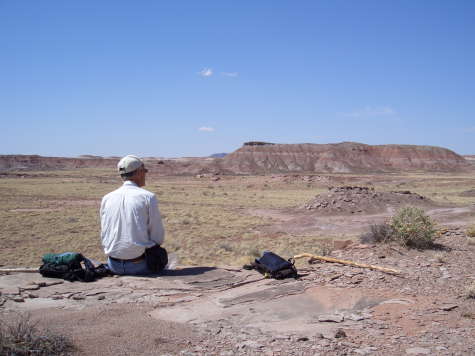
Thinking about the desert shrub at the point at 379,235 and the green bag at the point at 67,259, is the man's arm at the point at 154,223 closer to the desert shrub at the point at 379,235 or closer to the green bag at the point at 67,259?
the green bag at the point at 67,259

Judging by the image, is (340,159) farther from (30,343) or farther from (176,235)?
(30,343)

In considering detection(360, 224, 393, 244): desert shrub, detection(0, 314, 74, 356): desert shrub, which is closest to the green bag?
detection(0, 314, 74, 356): desert shrub

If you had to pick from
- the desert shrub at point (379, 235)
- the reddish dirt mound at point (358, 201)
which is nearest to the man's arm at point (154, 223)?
the desert shrub at point (379, 235)

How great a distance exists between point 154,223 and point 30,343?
203 centimetres

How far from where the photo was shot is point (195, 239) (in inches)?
660

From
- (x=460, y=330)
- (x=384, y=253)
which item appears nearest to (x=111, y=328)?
(x=460, y=330)

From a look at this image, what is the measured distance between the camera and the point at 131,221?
4.81m

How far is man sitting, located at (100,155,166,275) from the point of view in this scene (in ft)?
15.8

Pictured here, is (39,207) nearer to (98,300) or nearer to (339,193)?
(339,193)

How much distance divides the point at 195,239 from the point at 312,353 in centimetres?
1340

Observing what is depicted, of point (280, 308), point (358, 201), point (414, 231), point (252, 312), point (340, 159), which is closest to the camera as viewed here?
point (252, 312)

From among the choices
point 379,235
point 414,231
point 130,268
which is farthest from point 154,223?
point 379,235

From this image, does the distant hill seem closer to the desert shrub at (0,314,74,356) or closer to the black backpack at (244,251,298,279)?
the black backpack at (244,251,298,279)

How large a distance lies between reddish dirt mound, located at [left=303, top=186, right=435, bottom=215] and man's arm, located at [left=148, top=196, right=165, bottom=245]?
18562 millimetres
